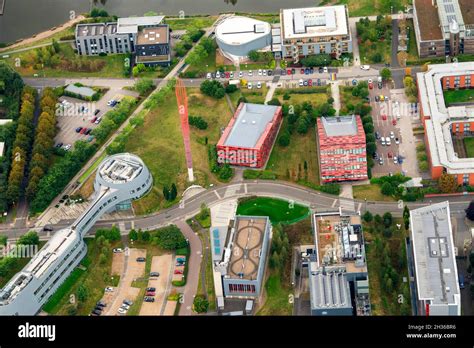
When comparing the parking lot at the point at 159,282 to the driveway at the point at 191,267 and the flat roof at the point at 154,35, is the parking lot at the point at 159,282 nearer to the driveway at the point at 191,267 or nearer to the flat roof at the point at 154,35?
the driveway at the point at 191,267

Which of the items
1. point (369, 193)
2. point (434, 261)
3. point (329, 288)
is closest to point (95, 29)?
point (369, 193)

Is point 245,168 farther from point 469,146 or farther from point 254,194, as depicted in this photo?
point 469,146

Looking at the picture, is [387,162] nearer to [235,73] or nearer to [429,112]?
[429,112]

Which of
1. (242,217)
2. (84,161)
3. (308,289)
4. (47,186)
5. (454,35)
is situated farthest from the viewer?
(454,35)

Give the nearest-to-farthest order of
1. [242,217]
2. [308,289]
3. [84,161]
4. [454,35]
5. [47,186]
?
[308,289], [242,217], [47,186], [84,161], [454,35]

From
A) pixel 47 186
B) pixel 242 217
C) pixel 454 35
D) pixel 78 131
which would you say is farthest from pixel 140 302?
Answer: pixel 454 35

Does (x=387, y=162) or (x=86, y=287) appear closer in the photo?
(x=86, y=287)
